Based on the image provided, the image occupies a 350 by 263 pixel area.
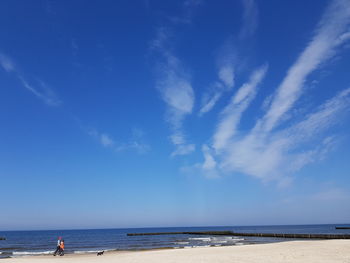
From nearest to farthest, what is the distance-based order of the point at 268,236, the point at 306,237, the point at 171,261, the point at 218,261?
the point at 218,261, the point at 171,261, the point at 306,237, the point at 268,236

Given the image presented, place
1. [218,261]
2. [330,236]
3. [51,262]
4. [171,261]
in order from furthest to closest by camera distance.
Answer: [330,236] < [51,262] < [171,261] < [218,261]

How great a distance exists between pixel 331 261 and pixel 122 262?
12439mm

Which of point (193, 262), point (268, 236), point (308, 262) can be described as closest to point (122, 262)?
point (193, 262)

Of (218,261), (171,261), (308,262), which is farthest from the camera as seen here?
(171,261)

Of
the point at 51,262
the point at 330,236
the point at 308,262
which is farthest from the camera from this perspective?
the point at 330,236

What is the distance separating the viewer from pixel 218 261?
16234 mm

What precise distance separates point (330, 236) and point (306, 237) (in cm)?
568

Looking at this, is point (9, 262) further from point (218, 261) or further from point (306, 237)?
point (306, 237)

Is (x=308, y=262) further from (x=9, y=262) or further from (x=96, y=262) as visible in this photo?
(x=9, y=262)

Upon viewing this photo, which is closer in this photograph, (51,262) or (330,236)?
(51,262)

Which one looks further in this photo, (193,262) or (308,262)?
(193,262)

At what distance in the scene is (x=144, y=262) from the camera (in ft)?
57.3

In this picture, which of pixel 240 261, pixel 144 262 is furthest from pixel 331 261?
pixel 144 262

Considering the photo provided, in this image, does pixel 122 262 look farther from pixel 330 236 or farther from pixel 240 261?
pixel 330 236
